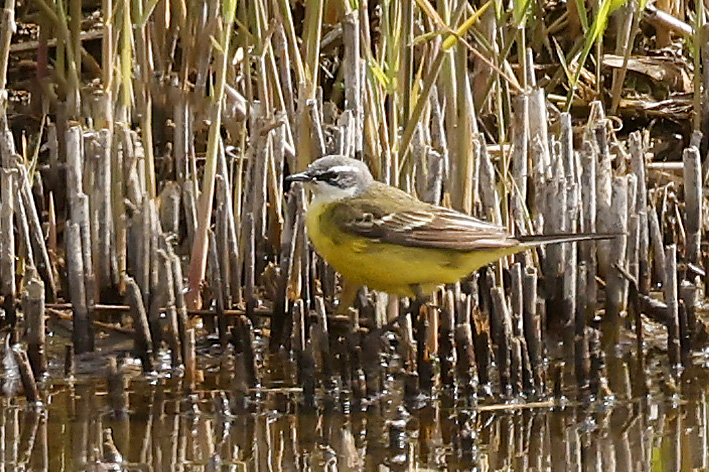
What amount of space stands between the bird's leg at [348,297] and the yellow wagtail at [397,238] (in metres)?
0.32

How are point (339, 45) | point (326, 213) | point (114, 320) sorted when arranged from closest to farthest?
point (326, 213)
point (114, 320)
point (339, 45)

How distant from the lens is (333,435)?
17.0 ft

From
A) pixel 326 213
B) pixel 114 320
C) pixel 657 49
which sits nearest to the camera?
pixel 326 213

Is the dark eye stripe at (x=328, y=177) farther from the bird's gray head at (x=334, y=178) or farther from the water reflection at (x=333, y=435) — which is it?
the water reflection at (x=333, y=435)

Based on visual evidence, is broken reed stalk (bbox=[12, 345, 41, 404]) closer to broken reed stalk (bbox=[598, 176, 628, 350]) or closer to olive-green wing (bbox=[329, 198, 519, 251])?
olive-green wing (bbox=[329, 198, 519, 251])

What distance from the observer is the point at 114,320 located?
244 inches

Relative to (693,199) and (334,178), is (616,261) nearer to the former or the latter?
(693,199)

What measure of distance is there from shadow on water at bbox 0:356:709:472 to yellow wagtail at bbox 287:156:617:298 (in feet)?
1.47

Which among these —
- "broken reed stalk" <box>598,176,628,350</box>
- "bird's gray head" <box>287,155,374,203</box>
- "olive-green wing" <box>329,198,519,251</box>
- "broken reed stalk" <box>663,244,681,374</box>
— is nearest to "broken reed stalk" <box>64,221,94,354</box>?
"bird's gray head" <box>287,155,374,203</box>

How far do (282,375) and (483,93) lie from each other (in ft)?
6.32

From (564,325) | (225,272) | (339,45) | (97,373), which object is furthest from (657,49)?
(97,373)

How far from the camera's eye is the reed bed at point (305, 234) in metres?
5.57

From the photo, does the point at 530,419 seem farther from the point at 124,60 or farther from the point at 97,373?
the point at 124,60

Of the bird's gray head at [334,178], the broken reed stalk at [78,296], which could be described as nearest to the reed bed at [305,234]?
the broken reed stalk at [78,296]
